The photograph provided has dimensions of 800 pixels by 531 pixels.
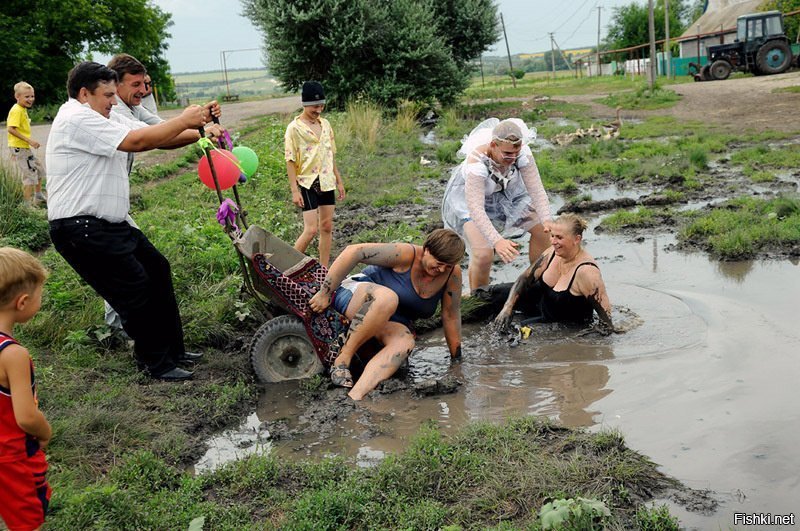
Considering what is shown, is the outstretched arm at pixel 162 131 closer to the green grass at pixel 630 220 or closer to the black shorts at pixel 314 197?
the black shorts at pixel 314 197

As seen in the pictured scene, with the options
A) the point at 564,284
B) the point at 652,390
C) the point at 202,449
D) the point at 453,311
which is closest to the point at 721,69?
the point at 564,284

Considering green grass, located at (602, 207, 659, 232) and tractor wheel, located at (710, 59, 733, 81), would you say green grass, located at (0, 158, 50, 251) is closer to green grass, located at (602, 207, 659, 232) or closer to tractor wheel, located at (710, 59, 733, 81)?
green grass, located at (602, 207, 659, 232)

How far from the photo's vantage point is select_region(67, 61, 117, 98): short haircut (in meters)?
4.75

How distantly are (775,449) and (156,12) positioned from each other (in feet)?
176

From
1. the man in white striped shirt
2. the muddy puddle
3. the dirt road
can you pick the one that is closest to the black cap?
the man in white striped shirt

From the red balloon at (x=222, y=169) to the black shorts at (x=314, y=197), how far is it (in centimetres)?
178

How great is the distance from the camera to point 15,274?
3141mm

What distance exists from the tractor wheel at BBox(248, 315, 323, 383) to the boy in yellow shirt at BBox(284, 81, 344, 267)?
6.66 feet

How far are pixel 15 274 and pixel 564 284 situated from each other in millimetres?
4475

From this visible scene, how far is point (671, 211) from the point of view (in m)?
9.82

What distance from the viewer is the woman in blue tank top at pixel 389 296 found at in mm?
5297

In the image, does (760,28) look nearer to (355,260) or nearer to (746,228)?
(746,228)

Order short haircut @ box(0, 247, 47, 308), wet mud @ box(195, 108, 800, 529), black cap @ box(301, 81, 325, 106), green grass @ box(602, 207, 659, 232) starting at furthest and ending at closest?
green grass @ box(602, 207, 659, 232)
black cap @ box(301, 81, 325, 106)
wet mud @ box(195, 108, 800, 529)
short haircut @ box(0, 247, 47, 308)

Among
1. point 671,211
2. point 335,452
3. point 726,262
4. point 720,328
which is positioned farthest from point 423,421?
point 671,211
